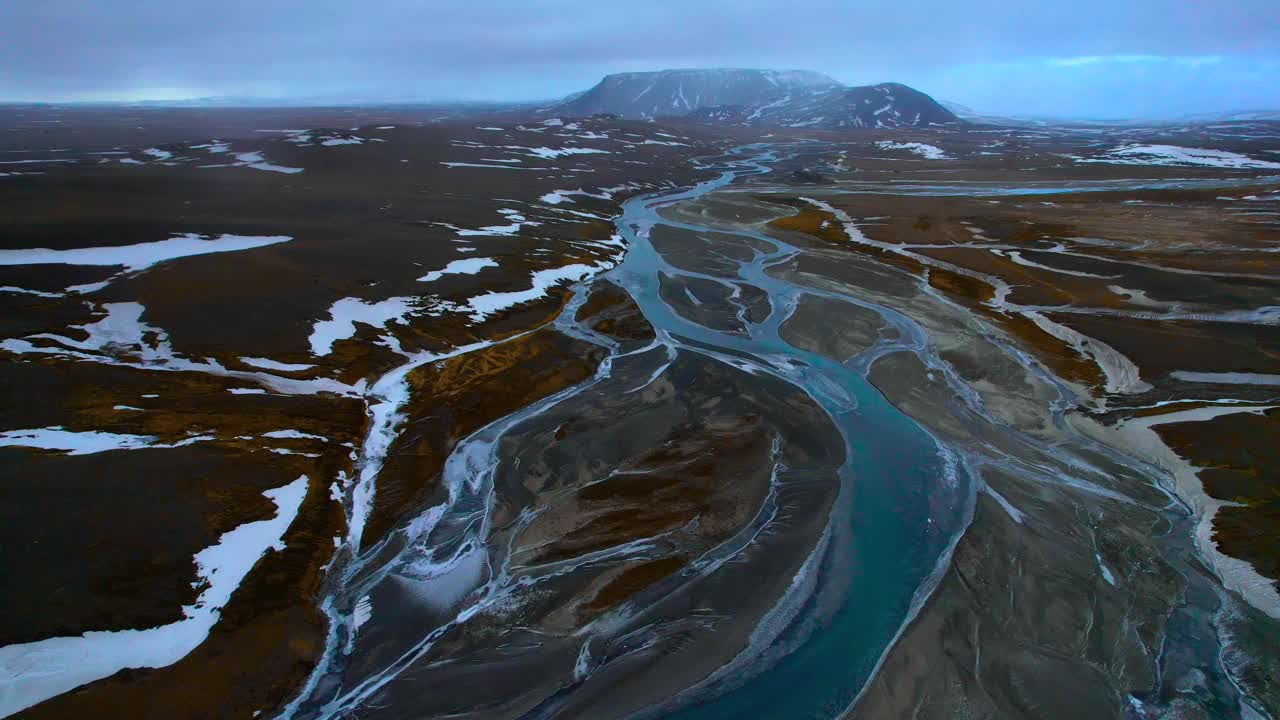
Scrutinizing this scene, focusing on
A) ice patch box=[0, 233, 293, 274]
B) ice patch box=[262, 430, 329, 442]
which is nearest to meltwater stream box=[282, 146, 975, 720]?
ice patch box=[262, 430, 329, 442]

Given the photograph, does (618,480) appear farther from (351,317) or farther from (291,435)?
(351,317)

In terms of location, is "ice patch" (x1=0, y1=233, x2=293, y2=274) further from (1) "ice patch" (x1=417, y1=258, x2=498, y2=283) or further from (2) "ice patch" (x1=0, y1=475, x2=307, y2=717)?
(2) "ice patch" (x1=0, y1=475, x2=307, y2=717)

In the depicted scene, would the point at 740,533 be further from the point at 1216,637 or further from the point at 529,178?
the point at 529,178

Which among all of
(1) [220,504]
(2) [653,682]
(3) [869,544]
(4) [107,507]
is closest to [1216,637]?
(3) [869,544]

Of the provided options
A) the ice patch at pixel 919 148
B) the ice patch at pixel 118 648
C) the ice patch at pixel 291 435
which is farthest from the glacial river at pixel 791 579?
the ice patch at pixel 919 148

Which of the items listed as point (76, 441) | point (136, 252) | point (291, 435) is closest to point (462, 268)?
point (136, 252)

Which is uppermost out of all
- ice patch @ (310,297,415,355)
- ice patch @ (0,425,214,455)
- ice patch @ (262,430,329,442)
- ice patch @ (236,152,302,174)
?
ice patch @ (236,152,302,174)
